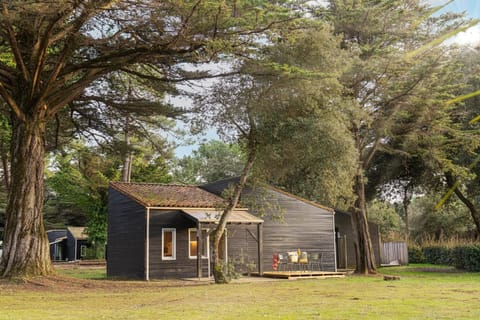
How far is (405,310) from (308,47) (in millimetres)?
9329

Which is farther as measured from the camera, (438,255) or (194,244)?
(438,255)

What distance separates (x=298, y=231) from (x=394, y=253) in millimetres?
10541

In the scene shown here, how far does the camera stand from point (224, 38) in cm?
1343

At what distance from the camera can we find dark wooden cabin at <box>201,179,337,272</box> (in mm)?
21672

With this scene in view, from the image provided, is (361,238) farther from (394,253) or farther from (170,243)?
(394,253)

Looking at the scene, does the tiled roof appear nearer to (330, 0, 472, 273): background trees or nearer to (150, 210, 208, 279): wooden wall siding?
(150, 210, 208, 279): wooden wall siding

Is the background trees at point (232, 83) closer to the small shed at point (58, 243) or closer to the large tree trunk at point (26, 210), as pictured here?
the large tree trunk at point (26, 210)

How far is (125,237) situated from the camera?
65.6ft

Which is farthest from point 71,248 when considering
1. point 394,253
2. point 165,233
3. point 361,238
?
point 361,238

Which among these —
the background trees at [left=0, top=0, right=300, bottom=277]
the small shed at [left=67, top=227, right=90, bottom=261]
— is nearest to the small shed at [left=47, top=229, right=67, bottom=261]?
the small shed at [left=67, top=227, right=90, bottom=261]

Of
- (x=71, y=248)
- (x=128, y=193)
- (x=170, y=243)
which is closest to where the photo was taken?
(x=170, y=243)

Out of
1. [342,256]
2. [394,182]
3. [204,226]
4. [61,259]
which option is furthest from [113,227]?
[61,259]

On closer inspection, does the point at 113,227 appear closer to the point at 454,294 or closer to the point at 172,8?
the point at 172,8

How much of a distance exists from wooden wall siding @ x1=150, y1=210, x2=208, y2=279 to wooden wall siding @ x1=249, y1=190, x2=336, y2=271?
331cm
